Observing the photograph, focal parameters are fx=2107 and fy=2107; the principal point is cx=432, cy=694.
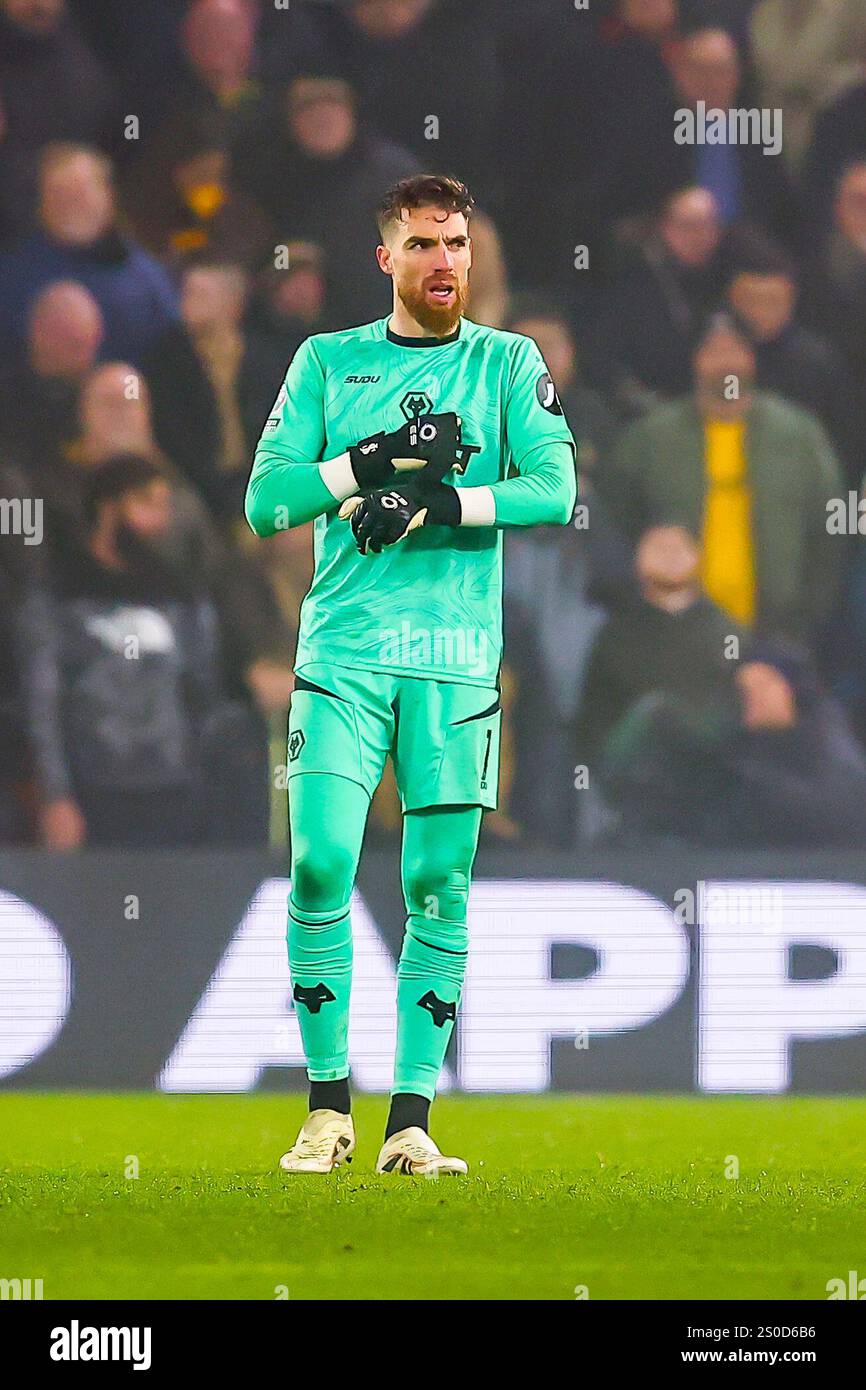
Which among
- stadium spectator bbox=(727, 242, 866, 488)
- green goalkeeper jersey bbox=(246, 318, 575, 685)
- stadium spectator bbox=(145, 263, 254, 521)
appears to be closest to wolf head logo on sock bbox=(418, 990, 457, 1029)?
green goalkeeper jersey bbox=(246, 318, 575, 685)

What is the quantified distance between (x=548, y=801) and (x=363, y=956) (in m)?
0.81

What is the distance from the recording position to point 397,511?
13.9 ft

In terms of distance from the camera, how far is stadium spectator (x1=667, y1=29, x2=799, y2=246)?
696 cm

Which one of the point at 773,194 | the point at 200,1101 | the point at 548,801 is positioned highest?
the point at 773,194

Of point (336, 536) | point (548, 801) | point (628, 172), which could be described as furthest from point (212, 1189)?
point (628, 172)

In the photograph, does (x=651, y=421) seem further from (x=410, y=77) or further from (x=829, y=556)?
(x=410, y=77)

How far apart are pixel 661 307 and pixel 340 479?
289 cm

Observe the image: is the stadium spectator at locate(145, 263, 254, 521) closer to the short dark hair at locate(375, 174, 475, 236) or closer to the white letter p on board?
the white letter p on board

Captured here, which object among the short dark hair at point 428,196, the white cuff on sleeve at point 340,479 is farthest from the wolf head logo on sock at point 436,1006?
the short dark hair at point 428,196

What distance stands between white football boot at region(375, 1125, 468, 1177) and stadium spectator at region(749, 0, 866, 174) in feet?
13.0

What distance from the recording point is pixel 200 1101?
20.4 feet

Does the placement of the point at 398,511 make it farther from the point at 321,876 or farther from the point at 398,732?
the point at 321,876

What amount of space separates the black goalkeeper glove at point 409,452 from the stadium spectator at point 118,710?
2461 mm

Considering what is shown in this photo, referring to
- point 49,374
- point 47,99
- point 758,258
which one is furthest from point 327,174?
point 758,258
